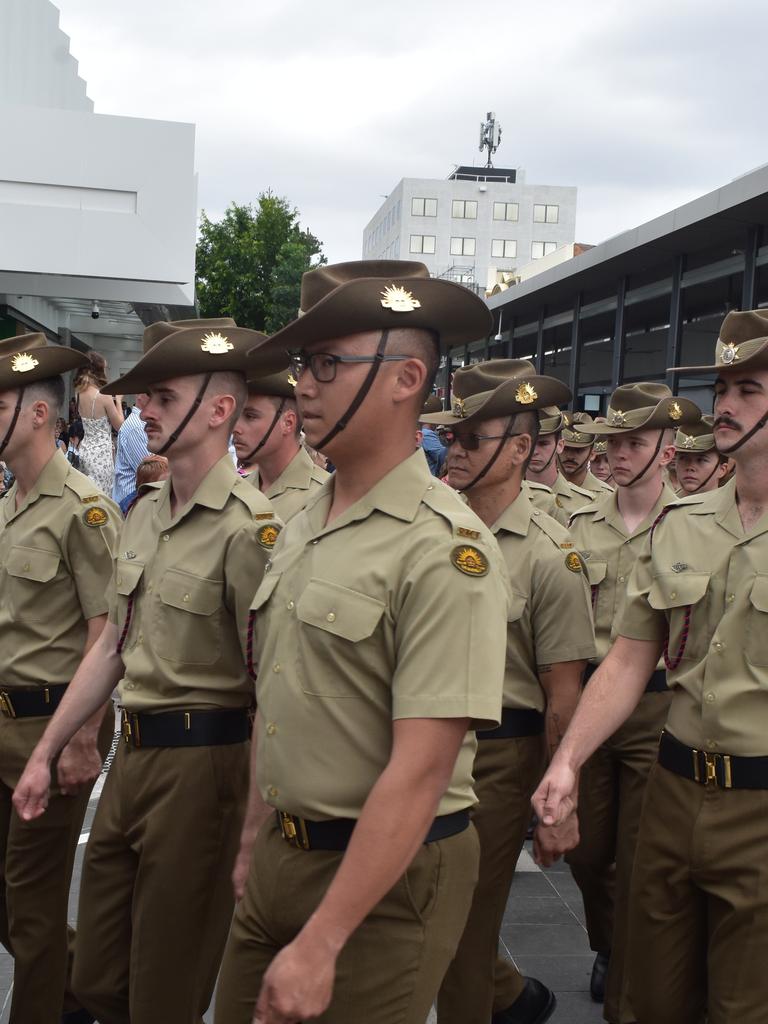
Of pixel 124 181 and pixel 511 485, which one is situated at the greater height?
pixel 124 181

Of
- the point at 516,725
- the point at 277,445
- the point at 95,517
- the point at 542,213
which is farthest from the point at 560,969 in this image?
the point at 542,213

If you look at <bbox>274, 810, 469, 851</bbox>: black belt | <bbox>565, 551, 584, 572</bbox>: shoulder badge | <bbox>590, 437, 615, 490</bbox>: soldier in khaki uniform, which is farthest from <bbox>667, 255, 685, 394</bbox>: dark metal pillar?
<bbox>274, 810, 469, 851</bbox>: black belt

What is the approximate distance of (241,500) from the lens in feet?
11.8

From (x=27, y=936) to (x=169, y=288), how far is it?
49.8 ft

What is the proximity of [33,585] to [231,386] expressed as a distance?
1.04 meters

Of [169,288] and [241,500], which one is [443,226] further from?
[241,500]

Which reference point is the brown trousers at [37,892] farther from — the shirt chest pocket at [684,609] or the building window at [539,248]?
the building window at [539,248]

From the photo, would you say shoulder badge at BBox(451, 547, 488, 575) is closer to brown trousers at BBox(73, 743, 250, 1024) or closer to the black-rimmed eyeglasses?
the black-rimmed eyeglasses

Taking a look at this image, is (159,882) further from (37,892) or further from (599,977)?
(599,977)

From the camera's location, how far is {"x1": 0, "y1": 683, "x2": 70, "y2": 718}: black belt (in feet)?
13.2

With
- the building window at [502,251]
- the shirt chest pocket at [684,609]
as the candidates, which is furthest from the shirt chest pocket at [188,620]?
the building window at [502,251]

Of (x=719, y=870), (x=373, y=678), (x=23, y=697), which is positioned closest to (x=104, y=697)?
(x=23, y=697)

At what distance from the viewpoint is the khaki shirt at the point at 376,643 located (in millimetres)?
2258

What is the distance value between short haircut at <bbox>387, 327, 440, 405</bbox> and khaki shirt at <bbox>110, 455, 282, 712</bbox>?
110 centimetres
